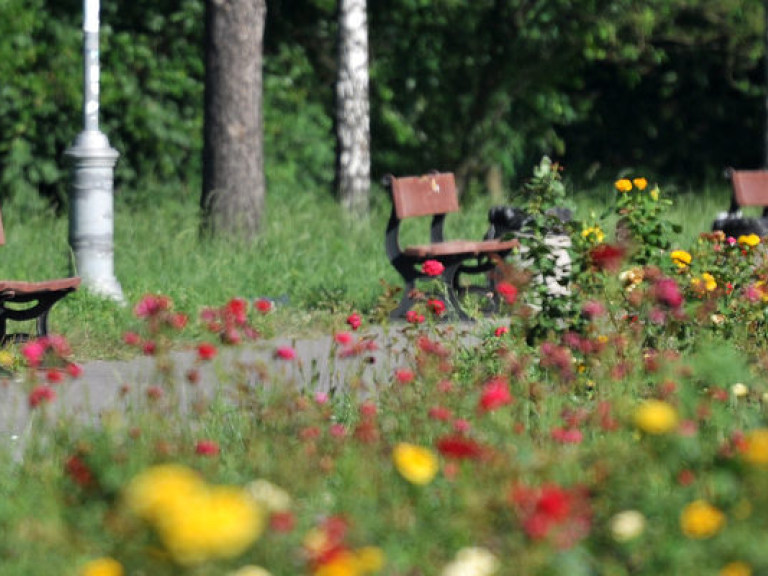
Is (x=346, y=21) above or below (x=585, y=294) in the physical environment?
above

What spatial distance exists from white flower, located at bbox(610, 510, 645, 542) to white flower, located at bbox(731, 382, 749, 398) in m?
1.84

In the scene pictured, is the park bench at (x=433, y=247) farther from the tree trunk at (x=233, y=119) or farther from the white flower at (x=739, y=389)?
the white flower at (x=739, y=389)

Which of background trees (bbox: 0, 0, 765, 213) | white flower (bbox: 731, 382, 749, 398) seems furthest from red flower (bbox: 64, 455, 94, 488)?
background trees (bbox: 0, 0, 765, 213)

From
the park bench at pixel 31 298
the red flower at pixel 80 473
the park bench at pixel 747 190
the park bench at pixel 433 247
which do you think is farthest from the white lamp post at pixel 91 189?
the red flower at pixel 80 473

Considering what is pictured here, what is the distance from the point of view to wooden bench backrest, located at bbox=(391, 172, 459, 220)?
1077cm

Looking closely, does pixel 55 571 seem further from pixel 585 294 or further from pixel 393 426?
pixel 585 294

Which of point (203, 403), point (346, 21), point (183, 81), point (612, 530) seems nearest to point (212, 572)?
point (612, 530)

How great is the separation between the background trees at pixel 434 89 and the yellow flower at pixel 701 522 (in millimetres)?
11583

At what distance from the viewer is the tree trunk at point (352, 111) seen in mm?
15211

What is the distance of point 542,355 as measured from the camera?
20.2ft

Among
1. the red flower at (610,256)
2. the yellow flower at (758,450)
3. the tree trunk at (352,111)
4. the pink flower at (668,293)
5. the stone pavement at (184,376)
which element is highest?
the tree trunk at (352,111)

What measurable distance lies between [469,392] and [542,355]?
735 millimetres

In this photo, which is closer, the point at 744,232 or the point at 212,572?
the point at 212,572

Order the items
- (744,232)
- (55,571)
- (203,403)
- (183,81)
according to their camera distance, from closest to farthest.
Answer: (55,571), (203,403), (744,232), (183,81)
